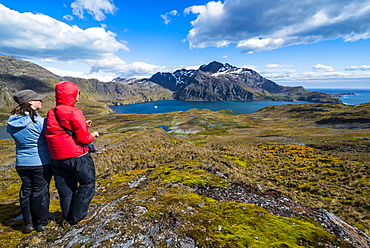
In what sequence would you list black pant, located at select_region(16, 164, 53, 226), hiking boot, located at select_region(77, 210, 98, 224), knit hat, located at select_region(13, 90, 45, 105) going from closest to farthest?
1. knit hat, located at select_region(13, 90, 45, 105)
2. black pant, located at select_region(16, 164, 53, 226)
3. hiking boot, located at select_region(77, 210, 98, 224)

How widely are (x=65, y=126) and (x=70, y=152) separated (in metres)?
0.83

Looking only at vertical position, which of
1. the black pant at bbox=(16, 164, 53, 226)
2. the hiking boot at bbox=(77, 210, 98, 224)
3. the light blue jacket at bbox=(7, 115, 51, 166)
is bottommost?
the hiking boot at bbox=(77, 210, 98, 224)

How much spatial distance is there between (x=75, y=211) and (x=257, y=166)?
62.6ft

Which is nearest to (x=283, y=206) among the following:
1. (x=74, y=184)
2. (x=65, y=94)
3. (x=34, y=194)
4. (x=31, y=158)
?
(x=74, y=184)

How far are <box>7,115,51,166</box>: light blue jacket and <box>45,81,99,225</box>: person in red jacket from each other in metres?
0.56

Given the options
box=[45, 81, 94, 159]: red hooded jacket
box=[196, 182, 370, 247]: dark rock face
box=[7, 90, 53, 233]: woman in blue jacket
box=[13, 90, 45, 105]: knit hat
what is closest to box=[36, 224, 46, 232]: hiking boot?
box=[7, 90, 53, 233]: woman in blue jacket

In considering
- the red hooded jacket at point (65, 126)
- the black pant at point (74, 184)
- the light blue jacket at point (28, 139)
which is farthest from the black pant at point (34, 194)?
the red hooded jacket at point (65, 126)

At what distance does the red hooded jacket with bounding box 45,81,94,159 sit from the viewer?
17.3 ft

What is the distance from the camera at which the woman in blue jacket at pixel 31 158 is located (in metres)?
5.53

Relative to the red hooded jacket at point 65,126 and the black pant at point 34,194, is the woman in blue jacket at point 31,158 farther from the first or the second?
the red hooded jacket at point 65,126

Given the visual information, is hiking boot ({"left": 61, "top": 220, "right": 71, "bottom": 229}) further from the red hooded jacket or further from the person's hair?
the person's hair

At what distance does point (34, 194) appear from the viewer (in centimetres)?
579

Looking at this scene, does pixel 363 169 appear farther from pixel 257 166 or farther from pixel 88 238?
pixel 88 238

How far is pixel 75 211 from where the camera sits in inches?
229
